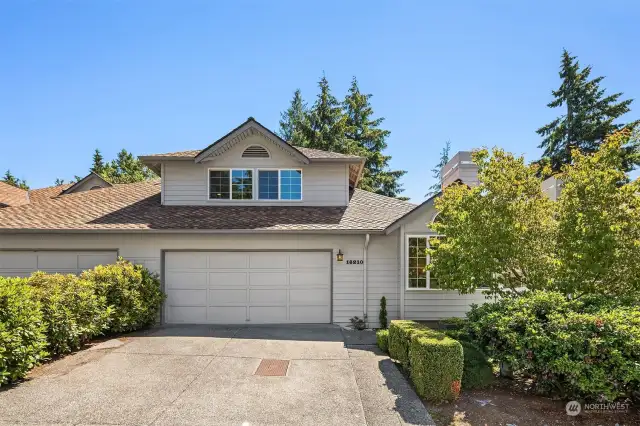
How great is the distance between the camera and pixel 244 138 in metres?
11.4

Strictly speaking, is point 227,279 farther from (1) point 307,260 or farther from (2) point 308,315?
(2) point 308,315

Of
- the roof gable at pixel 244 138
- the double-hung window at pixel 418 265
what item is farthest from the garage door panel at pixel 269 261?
the double-hung window at pixel 418 265

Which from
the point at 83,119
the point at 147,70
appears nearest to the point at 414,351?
the point at 147,70

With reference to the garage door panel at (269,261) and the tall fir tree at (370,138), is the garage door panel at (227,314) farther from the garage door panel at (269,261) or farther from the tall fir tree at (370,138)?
the tall fir tree at (370,138)

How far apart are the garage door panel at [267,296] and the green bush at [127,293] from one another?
2671 mm

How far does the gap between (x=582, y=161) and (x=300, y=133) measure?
72.2ft

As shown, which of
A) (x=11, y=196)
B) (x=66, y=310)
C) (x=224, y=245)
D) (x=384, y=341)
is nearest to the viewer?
(x=66, y=310)

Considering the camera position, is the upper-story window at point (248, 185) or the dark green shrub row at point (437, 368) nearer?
the dark green shrub row at point (437, 368)

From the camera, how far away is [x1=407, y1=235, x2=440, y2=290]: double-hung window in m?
9.52

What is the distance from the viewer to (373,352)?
7551 millimetres

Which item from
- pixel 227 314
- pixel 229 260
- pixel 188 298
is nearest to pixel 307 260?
pixel 229 260

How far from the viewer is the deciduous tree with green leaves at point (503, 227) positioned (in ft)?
20.4

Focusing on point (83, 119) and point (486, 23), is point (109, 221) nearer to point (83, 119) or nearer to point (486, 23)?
point (83, 119)

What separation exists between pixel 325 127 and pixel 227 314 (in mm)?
18534
